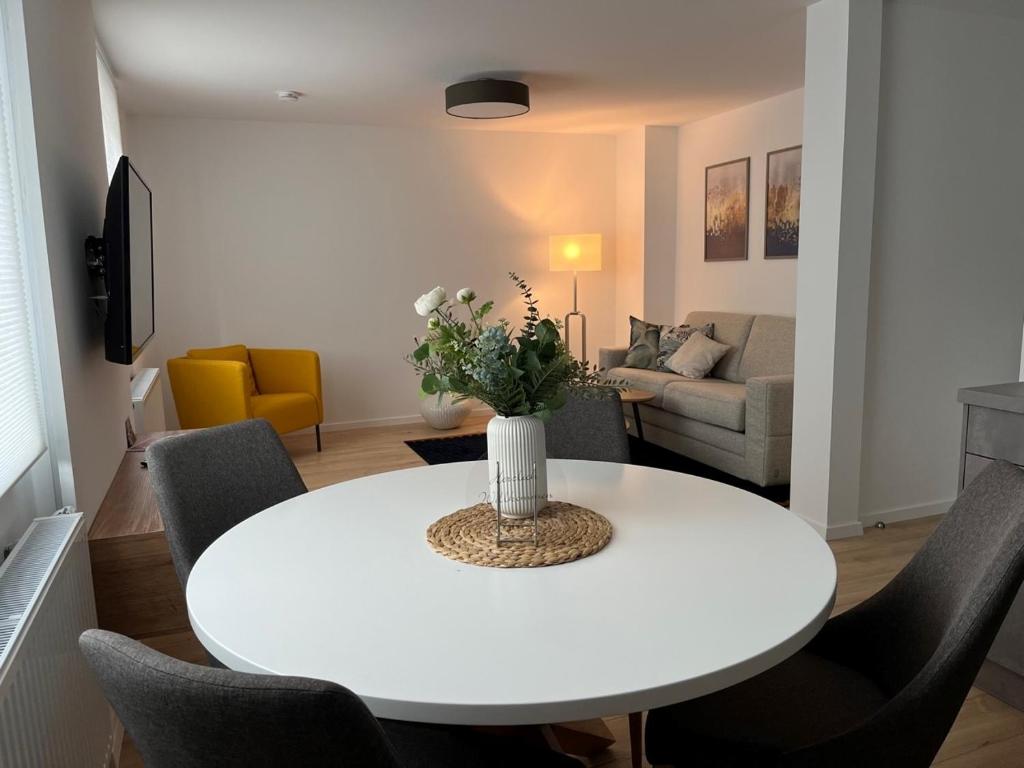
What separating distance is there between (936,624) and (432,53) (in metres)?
3.58

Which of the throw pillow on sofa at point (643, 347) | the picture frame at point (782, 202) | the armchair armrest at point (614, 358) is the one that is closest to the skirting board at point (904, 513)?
the picture frame at point (782, 202)

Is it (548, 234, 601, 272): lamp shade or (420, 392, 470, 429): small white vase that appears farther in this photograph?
(548, 234, 601, 272): lamp shade

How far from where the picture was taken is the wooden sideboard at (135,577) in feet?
7.05

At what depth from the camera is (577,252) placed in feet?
20.3

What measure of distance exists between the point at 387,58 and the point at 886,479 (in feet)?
10.9

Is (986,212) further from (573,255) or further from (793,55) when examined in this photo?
(573,255)

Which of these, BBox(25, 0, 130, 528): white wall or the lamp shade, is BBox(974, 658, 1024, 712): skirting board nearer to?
BBox(25, 0, 130, 528): white wall

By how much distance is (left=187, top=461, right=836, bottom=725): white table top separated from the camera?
957 millimetres

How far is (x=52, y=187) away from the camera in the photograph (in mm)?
2037

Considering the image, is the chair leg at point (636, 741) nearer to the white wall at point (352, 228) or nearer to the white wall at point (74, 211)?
the white wall at point (74, 211)

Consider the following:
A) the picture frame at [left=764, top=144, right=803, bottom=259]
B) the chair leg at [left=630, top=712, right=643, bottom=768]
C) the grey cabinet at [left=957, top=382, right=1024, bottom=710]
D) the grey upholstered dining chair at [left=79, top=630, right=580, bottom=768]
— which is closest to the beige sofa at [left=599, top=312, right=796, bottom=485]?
the picture frame at [left=764, top=144, right=803, bottom=259]

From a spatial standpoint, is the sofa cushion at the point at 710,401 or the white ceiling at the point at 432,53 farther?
the sofa cushion at the point at 710,401

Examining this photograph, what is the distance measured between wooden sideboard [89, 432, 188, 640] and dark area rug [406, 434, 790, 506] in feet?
7.39

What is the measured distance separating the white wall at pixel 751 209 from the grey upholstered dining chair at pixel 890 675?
3.79 metres
